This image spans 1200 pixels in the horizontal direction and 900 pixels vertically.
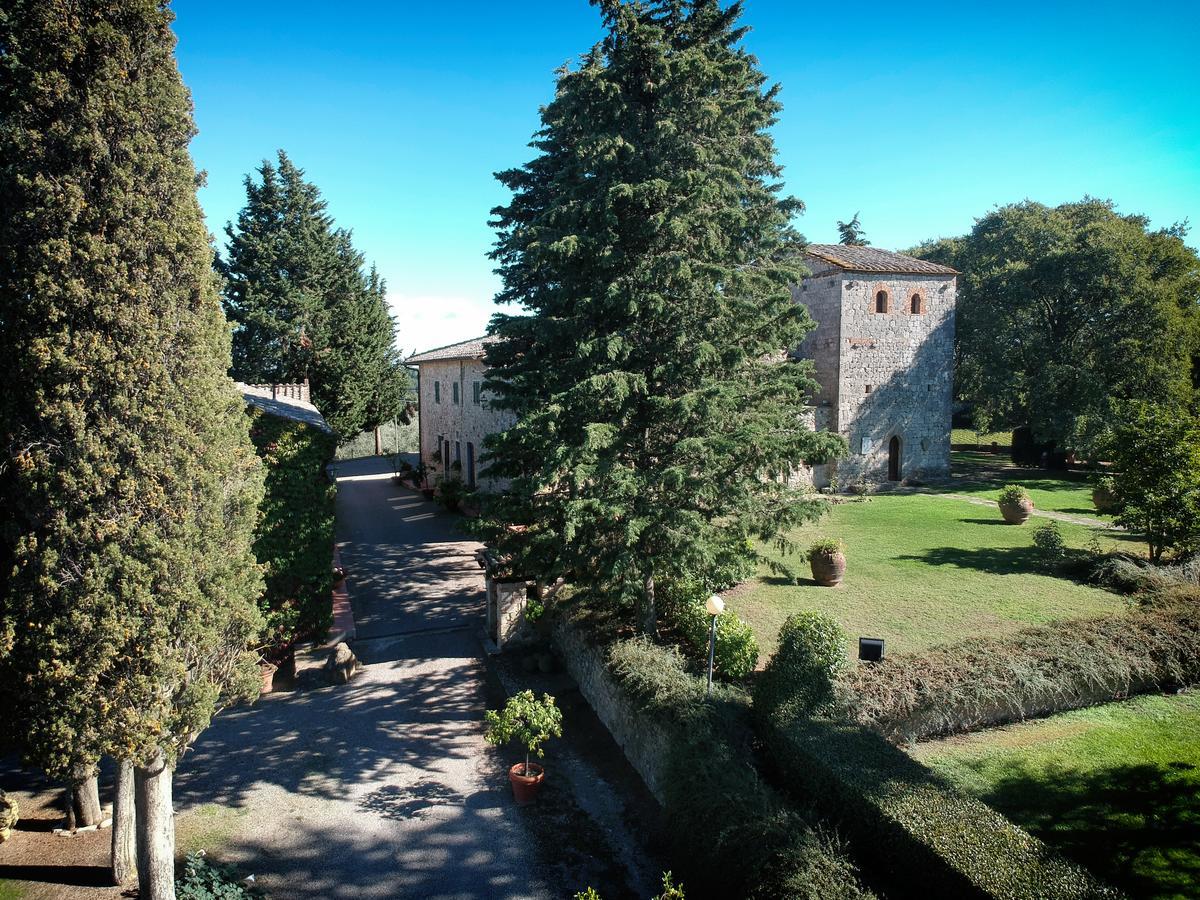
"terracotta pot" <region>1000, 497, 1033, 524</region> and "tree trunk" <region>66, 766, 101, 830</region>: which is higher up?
"terracotta pot" <region>1000, 497, 1033, 524</region>

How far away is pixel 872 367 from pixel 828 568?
47.5ft

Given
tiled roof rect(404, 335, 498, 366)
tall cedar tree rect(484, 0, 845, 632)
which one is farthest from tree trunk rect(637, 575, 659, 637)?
tiled roof rect(404, 335, 498, 366)

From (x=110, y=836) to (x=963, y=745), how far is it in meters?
11.3

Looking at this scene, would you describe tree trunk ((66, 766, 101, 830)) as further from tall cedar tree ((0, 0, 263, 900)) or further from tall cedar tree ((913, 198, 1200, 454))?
tall cedar tree ((913, 198, 1200, 454))

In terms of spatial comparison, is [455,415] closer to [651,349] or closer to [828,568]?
[828,568]

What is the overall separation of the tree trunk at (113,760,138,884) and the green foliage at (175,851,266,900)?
0.67 meters

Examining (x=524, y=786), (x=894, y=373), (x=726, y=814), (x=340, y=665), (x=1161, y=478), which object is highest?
(x=894, y=373)

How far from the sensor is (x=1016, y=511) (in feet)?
67.9

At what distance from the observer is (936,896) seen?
5730mm

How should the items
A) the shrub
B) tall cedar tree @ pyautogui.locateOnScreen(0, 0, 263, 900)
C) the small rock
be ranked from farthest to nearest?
→ 1. the shrub
2. the small rock
3. tall cedar tree @ pyautogui.locateOnScreen(0, 0, 263, 900)

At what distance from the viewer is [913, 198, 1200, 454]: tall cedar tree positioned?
2775 cm

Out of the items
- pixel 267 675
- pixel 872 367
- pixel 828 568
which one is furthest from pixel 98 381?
pixel 872 367

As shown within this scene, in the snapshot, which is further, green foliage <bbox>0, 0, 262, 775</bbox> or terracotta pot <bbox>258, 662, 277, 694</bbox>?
terracotta pot <bbox>258, 662, 277, 694</bbox>

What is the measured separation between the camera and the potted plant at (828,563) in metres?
14.9
